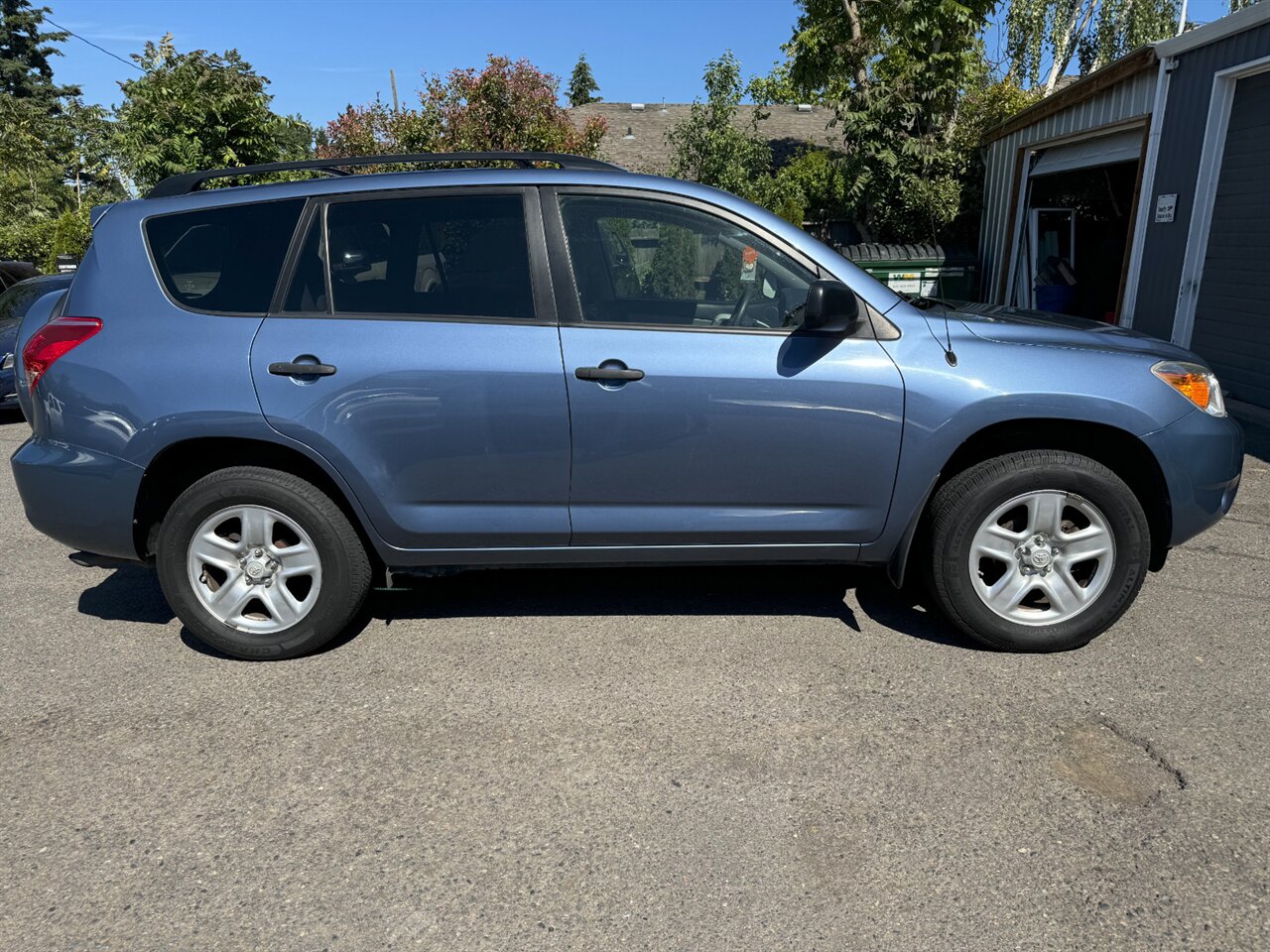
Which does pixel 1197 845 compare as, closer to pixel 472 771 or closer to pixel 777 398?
pixel 777 398

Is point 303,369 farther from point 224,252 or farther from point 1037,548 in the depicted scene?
point 1037,548

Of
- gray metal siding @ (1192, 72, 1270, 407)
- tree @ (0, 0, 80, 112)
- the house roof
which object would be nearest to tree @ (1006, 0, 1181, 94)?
the house roof

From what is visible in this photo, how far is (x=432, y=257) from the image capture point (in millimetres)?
3756

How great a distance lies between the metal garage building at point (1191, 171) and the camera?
319 inches

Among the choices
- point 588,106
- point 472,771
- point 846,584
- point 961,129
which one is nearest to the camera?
point 472,771

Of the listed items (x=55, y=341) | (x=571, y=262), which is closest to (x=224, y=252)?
(x=55, y=341)

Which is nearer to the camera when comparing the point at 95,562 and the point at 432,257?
the point at 432,257

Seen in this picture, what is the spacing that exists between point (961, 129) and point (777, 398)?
1360 centimetres

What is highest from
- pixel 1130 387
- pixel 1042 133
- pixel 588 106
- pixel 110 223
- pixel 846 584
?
pixel 588 106

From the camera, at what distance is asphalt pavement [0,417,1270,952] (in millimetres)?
2420

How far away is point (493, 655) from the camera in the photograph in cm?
391

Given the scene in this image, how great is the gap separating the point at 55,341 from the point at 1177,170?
30.9ft

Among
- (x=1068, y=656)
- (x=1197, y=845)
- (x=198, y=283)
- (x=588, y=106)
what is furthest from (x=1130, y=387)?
(x=588, y=106)

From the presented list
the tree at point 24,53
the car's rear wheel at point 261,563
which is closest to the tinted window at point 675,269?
the car's rear wheel at point 261,563
